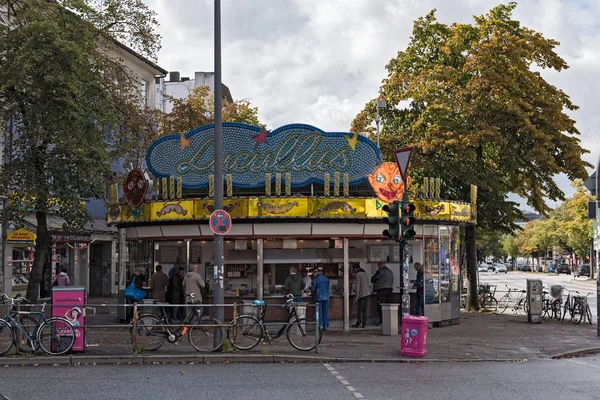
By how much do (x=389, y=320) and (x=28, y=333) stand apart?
29.5ft

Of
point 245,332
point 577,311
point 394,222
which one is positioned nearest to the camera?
point 245,332

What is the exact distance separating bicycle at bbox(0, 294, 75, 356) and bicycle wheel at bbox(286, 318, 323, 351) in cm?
449

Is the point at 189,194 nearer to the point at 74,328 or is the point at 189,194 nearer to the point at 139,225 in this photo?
the point at 139,225

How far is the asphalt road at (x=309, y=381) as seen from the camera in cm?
1048

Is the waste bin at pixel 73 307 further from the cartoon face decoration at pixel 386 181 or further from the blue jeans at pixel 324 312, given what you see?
the cartoon face decoration at pixel 386 181

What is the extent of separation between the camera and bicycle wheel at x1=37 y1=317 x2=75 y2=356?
1430cm

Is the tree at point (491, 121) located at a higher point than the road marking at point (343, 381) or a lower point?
higher

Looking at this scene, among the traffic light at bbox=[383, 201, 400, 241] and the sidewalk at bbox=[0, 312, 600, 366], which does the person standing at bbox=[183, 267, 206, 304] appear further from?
the traffic light at bbox=[383, 201, 400, 241]

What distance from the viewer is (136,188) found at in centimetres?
2117

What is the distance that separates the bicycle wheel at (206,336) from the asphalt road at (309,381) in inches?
47.3

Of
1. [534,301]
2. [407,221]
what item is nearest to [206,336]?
[407,221]

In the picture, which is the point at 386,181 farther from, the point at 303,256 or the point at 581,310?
the point at 581,310

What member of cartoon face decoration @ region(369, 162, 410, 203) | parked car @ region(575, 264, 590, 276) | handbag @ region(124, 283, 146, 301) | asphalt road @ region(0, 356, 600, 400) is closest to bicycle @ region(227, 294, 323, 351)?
asphalt road @ region(0, 356, 600, 400)

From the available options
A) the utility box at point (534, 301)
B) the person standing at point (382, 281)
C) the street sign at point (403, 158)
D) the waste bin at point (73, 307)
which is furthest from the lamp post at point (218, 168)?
the utility box at point (534, 301)
